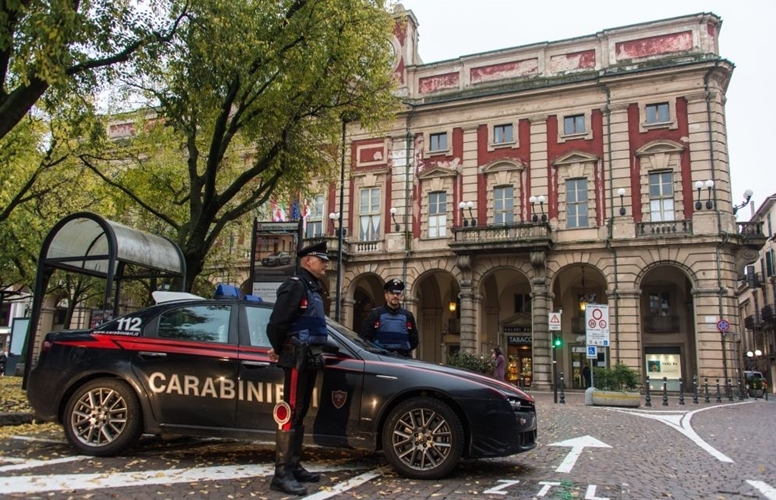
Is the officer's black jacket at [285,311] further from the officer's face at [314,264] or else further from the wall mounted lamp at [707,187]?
the wall mounted lamp at [707,187]

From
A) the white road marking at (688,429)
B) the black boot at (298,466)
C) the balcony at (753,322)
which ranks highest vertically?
the balcony at (753,322)

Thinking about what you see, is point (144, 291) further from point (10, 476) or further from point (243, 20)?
point (10, 476)

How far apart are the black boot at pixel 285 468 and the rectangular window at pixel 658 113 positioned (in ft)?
Answer: 89.2

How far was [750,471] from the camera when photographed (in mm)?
6797

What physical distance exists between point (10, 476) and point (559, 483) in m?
4.89

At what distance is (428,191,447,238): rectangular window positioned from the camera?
31062mm

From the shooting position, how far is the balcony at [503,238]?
91.2ft

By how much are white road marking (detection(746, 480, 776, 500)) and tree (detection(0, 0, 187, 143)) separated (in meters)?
9.45

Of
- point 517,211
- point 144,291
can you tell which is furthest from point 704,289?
point 144,291

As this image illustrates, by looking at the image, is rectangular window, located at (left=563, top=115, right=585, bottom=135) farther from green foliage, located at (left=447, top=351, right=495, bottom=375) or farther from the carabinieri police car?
the carabinieri police car

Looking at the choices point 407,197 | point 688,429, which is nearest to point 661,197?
point 407,197

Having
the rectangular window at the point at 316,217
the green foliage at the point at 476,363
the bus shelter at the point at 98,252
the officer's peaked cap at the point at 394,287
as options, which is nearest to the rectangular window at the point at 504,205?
the green foliage at the point at 476,363

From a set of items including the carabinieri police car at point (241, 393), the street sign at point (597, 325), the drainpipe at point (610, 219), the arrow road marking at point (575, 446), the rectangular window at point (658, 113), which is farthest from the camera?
the rectangular window at point (658, 113)

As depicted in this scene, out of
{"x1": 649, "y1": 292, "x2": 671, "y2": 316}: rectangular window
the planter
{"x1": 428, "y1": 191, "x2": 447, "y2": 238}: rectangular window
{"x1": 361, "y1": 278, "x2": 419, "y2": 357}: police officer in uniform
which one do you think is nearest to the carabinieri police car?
{"x1": 361, "y1": 278, "x2": 419, "y2": 357}: police officer in uniform
